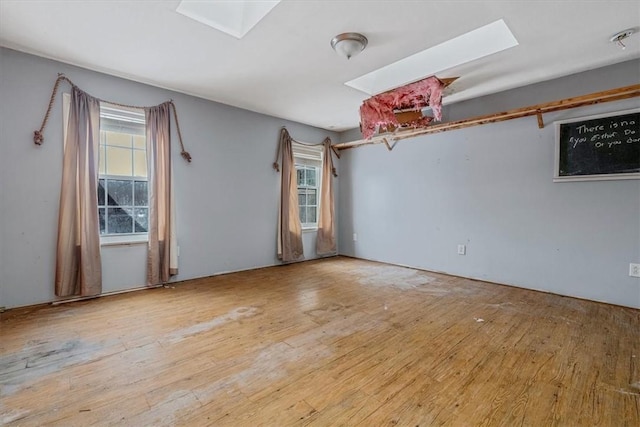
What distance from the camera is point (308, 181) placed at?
5.25 m

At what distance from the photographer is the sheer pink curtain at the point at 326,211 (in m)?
5.20

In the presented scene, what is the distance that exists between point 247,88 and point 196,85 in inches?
23.2

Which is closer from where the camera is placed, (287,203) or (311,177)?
(287,203)

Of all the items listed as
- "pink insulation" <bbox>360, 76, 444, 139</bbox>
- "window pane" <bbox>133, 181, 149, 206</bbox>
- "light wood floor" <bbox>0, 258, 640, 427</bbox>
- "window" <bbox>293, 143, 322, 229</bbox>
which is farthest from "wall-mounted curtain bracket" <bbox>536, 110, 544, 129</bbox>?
"window pane" <bbox>133, 181, 149, 206</bbox>

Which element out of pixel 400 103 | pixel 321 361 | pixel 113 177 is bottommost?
pixel 321 361

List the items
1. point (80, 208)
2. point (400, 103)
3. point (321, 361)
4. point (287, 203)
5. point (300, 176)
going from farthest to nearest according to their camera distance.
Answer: point (300, 176) < point (287, 203) < point (400, 103) < point (80, 208) < point (321, 361)

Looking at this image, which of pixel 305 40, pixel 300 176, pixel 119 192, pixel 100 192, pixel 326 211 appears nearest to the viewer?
pixel 305 40

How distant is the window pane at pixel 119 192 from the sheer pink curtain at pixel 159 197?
0.81 feet

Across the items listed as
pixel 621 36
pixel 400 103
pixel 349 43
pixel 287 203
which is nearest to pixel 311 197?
pixel 287 203

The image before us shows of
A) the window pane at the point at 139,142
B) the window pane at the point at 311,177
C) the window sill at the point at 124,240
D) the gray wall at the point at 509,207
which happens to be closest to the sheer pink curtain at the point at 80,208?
the window sill at the point at 124,240

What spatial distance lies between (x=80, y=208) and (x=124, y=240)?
553mm

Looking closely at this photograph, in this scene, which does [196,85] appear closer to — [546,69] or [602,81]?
[546,69]

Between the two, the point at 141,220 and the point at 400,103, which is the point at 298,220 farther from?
the point at 400,103

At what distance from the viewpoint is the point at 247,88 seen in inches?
136
